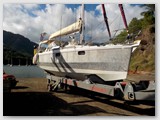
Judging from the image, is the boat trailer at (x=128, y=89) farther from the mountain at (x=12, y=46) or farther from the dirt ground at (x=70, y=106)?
the mountain at (x=12, y=46)

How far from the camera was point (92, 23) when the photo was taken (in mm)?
8008

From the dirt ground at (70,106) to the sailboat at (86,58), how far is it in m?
0.79

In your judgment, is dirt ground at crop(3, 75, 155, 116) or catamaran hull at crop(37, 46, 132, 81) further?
catamaran hull at crop(37, 46, 132, 81)

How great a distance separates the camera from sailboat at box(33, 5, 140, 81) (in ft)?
24.0

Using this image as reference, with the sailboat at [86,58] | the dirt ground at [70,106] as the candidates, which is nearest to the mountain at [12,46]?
the dirt ground at [70,106]

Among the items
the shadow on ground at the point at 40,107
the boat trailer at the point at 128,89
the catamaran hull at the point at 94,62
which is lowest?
the shadow on ground at the point at 40,107

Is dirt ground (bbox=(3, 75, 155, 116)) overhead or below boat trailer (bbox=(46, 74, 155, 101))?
below

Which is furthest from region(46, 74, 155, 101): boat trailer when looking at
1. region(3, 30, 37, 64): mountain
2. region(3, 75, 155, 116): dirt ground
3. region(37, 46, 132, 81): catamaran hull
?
region(3, 30, 37, 64): mountain

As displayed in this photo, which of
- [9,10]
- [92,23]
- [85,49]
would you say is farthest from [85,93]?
[9,10]

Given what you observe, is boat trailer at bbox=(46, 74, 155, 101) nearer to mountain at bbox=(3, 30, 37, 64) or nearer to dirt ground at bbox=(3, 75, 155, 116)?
dirt ground at bbox=(3, 75, 155, 116)

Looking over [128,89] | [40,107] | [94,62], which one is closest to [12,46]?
→ [40,107]

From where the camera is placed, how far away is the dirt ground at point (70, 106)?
676cm

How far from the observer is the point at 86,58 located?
827cm

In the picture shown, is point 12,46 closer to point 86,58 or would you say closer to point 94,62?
point 86,58
